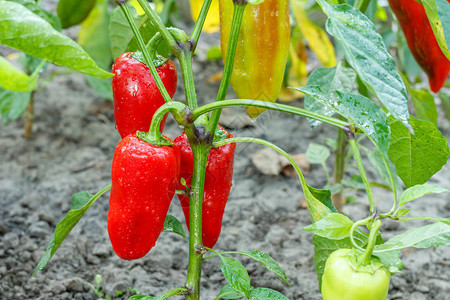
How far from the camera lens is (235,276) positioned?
2.62 ft

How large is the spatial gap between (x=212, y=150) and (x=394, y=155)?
26cm

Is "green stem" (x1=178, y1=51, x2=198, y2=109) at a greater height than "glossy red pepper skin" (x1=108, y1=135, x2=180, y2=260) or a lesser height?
greater

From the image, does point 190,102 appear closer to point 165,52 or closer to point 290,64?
point 165,52

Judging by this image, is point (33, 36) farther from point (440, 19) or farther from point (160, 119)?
point (440, 19)

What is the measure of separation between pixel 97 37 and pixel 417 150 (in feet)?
4.08

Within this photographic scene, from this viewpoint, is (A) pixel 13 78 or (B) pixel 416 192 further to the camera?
(B) pixel 416 192

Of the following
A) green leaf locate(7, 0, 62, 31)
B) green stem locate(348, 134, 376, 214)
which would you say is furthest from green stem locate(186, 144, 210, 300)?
green leaf locate(7, 0, 62, 31)

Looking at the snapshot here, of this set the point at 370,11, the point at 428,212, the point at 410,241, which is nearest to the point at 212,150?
the point at 410,241

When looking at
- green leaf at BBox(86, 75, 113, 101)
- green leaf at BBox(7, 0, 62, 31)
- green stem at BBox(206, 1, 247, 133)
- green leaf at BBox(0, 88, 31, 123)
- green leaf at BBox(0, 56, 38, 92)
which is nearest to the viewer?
green leaf at BBox(0, 56, 38, 92)

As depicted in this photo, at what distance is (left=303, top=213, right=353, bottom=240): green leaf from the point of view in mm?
659

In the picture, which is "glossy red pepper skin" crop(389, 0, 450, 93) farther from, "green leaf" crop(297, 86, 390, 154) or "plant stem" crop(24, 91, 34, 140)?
"plant stem" crop(24, 91, 34, 140)

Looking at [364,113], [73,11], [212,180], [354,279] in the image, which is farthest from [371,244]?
[73,11]

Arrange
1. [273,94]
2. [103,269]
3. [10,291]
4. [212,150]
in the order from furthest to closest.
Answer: [103,269] → [10,291] → [273,94] → [212,150]

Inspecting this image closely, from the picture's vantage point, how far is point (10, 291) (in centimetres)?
117
